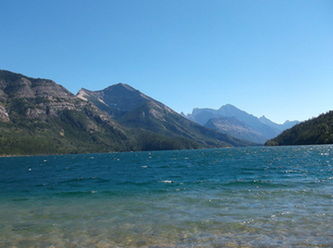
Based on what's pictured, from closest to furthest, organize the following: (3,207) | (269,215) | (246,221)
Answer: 1. (246,221)
2. (269,215)
3. (3,207)

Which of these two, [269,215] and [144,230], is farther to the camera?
[269,215]

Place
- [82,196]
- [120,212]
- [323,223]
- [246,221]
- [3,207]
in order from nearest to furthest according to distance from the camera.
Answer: [323,223], [246,221], [120,212], [3,207], [82,196]

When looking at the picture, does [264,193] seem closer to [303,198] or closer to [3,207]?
[303,198]

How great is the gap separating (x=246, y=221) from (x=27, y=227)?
1942 cm

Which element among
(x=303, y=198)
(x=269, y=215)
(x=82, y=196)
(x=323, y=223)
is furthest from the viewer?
(x=82, y=196)

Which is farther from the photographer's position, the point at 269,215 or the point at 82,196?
the point at 82,196

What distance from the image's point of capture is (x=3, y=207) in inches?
1433

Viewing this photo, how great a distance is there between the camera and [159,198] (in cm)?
3797

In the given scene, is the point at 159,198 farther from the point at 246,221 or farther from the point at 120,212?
the point at 246,221

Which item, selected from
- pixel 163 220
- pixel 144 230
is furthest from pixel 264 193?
pixel 144 230

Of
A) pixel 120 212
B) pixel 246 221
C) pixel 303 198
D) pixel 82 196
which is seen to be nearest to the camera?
pixel 246 221

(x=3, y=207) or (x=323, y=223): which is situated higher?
(x=323, y=223)

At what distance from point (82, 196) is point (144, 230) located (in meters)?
23.3

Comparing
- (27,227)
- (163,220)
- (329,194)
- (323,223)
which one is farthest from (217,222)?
(329,194)
